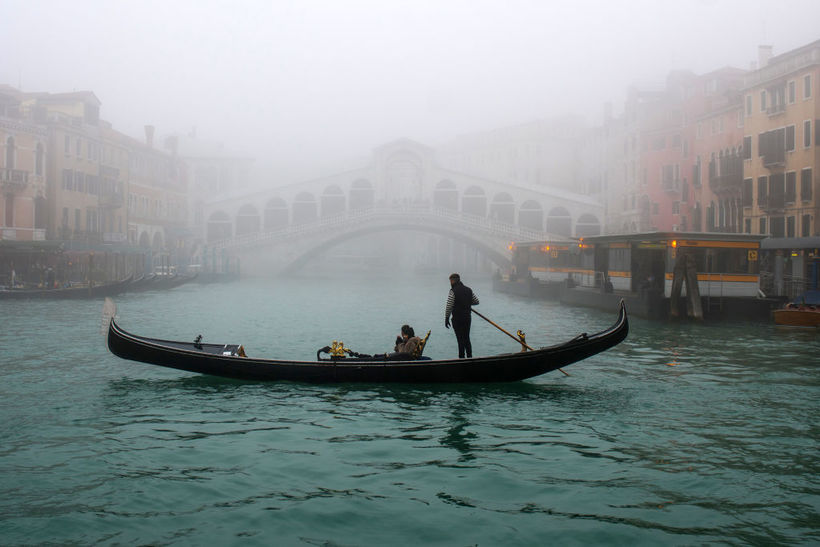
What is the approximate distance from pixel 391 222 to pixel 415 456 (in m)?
31.7

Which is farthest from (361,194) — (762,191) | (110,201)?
(762,191)

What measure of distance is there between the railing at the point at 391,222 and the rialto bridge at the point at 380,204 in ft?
0.31

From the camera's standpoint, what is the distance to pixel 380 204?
38.1 metres

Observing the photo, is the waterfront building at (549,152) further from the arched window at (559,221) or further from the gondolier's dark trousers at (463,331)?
the gondolier's dark trousers at (463,331)

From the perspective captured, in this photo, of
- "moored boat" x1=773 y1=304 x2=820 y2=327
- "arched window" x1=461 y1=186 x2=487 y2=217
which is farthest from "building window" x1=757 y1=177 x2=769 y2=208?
"arched window" x1=461 y1=186 x2=487 y2=217

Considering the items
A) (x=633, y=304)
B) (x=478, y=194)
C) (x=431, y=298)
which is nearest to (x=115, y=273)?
(x=431, y=298)

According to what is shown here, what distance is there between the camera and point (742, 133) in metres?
27.7

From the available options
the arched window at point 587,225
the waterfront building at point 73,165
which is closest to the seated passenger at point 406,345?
the waterfront building at point 73,165

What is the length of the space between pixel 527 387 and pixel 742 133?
888 inches

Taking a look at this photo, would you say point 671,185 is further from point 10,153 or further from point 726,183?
point 10,153

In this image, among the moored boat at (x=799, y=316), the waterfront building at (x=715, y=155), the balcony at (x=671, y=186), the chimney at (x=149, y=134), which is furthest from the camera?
the chimney at (x=149, y=134)

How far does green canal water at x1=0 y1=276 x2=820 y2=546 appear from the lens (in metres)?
4.45

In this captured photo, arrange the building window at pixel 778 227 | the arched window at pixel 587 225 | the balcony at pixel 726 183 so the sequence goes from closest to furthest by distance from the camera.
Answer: the building window at pixel 778 227
the balcony at pixel 726 183
the arched window at pixel 587 225

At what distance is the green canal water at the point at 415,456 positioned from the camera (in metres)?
4.45
